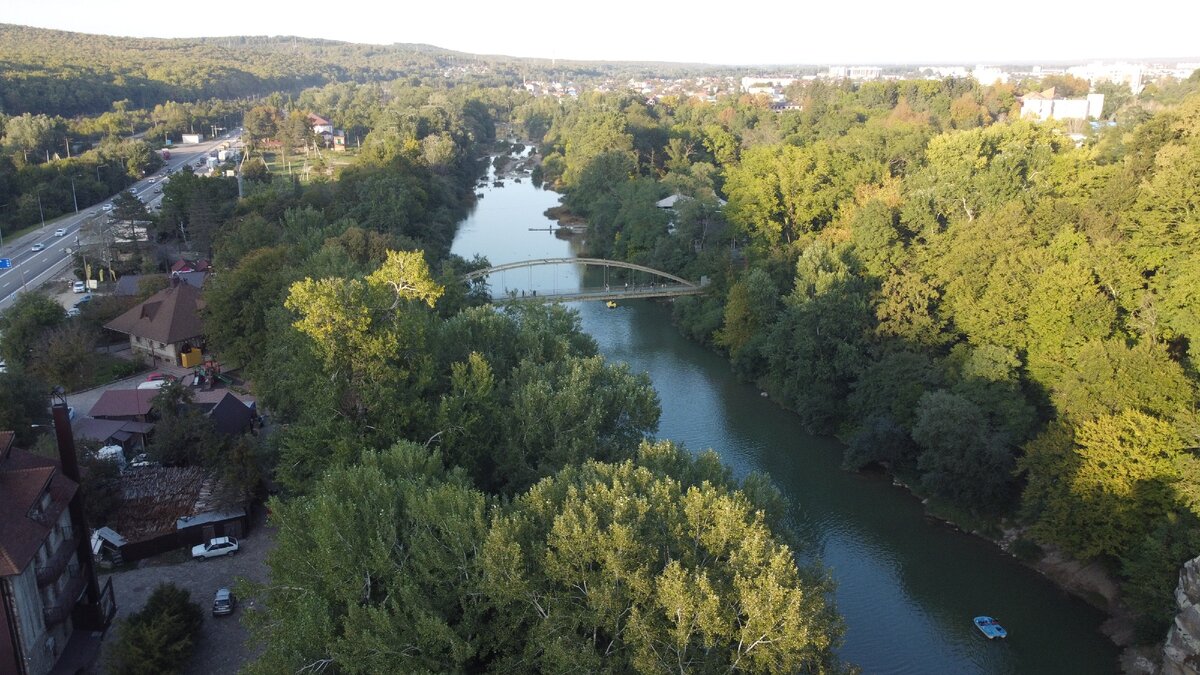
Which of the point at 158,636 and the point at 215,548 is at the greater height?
the point at 158,636

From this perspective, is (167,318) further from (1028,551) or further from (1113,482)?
(1113,482)

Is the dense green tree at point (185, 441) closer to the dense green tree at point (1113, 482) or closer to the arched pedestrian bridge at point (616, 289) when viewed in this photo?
the arched pedestrian bridge at point (616, 289)

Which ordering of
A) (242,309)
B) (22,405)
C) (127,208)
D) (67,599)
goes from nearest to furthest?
(67,599)
(22,405)
(242,309)
(127,208)

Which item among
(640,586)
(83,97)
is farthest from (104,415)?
(83,97)

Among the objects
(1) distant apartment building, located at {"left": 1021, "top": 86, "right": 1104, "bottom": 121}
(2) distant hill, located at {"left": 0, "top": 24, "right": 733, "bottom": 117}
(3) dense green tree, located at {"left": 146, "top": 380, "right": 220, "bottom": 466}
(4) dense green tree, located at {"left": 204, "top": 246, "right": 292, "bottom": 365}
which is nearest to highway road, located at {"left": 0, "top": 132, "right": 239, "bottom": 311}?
(4) dense green tree, located at {"left": 204, "top": 246, "right": 292, "bottom": 365}

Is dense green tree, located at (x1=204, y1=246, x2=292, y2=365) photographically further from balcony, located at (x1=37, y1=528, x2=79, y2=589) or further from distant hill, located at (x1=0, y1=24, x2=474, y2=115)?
distant hill, located at (x1=0, y1=24, x2=474, y2=115)

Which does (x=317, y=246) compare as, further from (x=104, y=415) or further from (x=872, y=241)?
(x=872, y=241)


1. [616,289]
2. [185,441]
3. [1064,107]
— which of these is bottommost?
[185,441]

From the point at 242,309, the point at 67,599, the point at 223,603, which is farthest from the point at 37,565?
the point at 242,309
